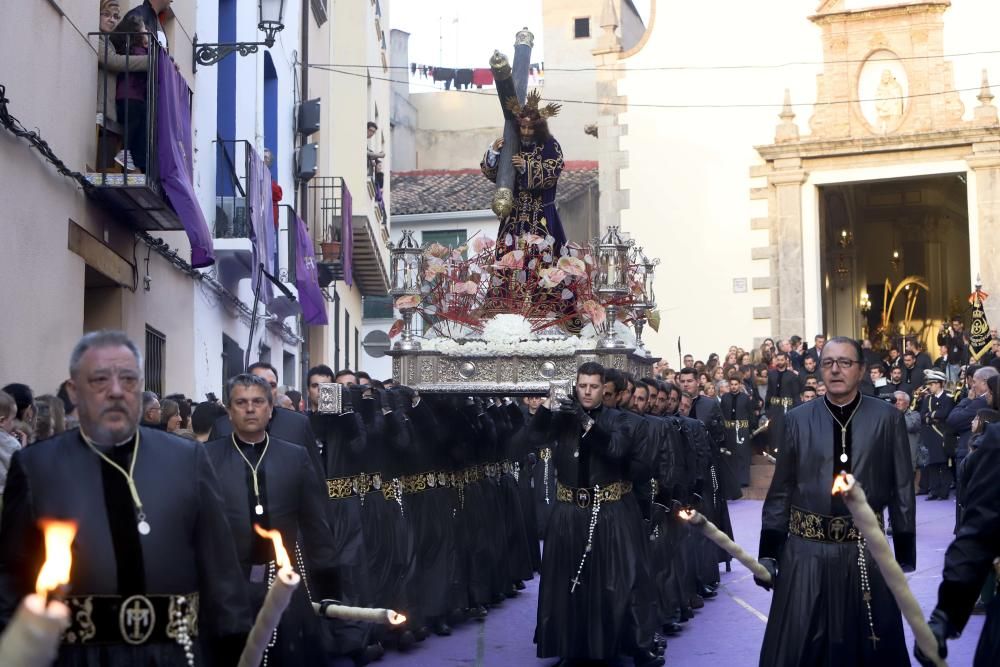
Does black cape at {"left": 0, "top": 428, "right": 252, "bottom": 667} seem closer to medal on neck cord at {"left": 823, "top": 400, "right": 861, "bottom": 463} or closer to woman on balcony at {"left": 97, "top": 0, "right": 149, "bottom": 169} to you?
medal on neck cord at {"left": 823, "top": 400, "right": 861, "bottom": 463}

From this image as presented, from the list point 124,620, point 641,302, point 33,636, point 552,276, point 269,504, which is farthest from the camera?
point 641,302

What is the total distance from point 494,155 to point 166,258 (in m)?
4.40

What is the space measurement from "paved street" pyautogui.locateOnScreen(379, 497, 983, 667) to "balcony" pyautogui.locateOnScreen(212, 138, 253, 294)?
211 inches

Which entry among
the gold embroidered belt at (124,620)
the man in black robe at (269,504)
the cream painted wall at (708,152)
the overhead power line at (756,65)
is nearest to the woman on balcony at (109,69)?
the man in black robe at (269,504)

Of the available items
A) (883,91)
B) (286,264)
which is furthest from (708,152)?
(286,264)

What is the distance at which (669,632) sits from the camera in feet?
34.7

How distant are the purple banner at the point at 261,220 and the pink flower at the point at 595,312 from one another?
20.6ft

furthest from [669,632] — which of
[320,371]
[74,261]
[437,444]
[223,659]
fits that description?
[223,659]

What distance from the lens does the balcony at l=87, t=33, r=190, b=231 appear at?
38.1 ft

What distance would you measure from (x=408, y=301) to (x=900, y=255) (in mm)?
26072

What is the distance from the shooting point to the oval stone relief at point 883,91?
25.5 m

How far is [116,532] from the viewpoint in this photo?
4379 millimetres

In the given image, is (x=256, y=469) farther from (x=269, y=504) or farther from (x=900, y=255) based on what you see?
(x=900, y=255)

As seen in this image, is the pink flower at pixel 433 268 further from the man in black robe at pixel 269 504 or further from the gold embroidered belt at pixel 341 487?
the man in black robe at pixel 269 504
